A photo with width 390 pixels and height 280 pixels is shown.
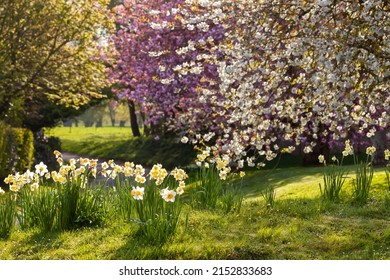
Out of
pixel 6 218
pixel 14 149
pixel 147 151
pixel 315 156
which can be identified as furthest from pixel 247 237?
pixel 147 151

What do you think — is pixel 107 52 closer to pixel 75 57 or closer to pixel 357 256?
pixel 75 57

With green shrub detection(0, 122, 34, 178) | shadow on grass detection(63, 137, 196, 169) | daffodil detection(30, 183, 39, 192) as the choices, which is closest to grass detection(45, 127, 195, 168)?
shadow on grass detection(63, 137, 196, 169)

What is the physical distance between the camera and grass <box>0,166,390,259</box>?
768 cm

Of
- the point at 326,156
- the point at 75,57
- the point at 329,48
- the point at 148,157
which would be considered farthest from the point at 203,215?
the point at 148,157

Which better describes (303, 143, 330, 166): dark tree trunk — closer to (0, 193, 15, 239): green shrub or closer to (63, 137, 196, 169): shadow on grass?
(63, 137, 196, 169): shadow on grass

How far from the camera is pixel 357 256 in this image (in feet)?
25.2

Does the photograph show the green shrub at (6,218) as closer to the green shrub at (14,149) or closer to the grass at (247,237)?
the grass at (247,237)

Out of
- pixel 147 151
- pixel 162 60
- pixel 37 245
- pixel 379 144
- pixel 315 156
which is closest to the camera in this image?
pixel 37 245

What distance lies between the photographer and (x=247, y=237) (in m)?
8.38

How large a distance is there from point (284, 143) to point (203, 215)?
15946 millimetres

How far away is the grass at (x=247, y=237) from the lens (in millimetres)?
7684

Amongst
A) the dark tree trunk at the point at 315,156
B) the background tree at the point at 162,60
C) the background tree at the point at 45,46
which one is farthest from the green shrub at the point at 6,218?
the dark tree trunk at the point at 315,156

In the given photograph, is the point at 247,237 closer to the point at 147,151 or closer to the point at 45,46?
the point at 45,46
